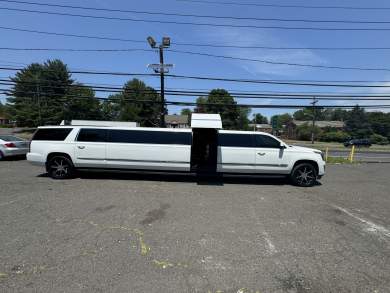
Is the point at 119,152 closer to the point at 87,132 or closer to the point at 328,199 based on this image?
the point at 87,132

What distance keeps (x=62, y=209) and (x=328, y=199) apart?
6886mm

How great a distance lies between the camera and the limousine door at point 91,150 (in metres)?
9.58

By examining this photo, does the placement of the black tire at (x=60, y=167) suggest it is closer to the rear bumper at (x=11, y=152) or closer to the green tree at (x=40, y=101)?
the rear bumper at (x=11, y=152)

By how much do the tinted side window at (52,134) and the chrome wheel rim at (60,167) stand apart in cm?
79

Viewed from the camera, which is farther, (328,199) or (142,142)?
(142,142)

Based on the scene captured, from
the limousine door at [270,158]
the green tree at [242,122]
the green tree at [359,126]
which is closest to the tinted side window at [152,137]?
the limousine door at [270,158]

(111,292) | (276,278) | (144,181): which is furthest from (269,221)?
(144,181)

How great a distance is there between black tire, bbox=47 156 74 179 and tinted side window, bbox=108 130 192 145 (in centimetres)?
171

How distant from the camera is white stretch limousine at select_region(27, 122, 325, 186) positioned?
31.0 ft

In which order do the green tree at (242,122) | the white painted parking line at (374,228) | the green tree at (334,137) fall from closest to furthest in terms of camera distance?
the white painted parking line at (374,228), the green tree at (334,137), the green tree at (242,122)

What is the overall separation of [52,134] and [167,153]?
13.9 feet

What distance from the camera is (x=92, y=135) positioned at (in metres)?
9.75

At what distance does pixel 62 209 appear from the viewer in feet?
19.6

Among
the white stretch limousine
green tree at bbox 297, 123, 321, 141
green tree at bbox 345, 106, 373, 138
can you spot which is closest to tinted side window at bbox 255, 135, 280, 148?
the white stretch limousine
